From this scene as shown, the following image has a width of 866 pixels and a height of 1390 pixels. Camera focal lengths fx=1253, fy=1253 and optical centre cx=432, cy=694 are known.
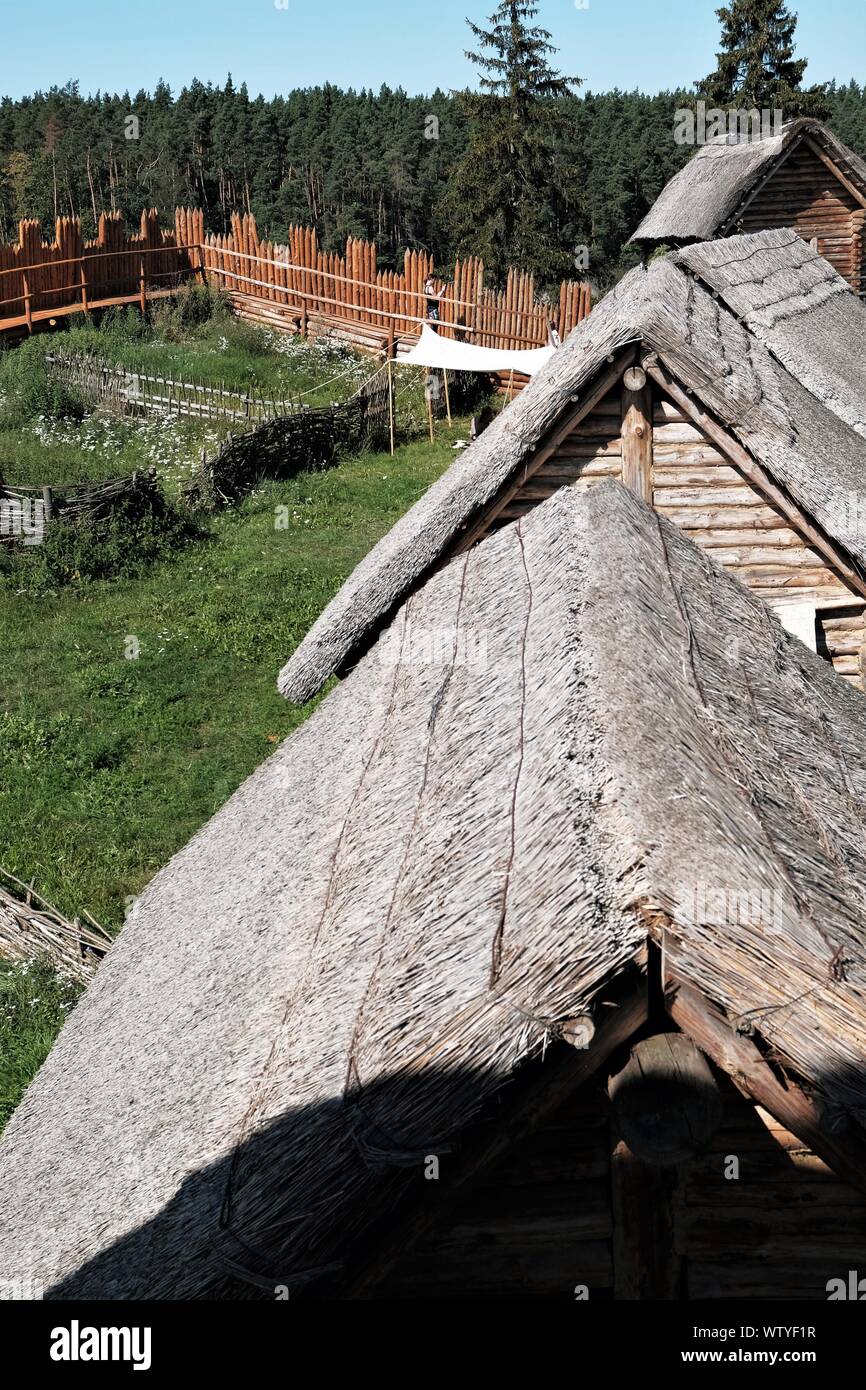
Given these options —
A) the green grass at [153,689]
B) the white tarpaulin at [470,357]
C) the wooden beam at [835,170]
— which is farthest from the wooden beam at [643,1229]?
the white tarpaulin at [470,357]

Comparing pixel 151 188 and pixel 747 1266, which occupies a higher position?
pixel 151 188

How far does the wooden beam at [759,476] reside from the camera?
6863mm

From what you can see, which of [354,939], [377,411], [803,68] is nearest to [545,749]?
[354,939]

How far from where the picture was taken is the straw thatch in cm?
856

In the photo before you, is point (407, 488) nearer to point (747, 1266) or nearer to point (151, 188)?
point (747, 1266)

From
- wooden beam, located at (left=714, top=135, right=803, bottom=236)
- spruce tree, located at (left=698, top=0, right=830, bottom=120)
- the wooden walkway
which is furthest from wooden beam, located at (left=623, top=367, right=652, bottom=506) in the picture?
spruce tree, located at (left=698, top=0, right=830, bottom=120)

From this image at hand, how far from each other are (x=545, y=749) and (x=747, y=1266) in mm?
1405

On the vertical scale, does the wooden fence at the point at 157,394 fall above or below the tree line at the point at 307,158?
below

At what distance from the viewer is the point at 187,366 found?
25.5m

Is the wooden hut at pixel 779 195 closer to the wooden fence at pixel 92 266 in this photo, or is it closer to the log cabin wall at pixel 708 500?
the log cabin wall at pixel 708 500

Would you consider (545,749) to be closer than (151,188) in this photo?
Yes

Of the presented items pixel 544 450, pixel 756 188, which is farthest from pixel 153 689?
pixel 756 188

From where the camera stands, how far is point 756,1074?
101 inches

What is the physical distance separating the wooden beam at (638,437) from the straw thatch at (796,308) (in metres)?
1.95
